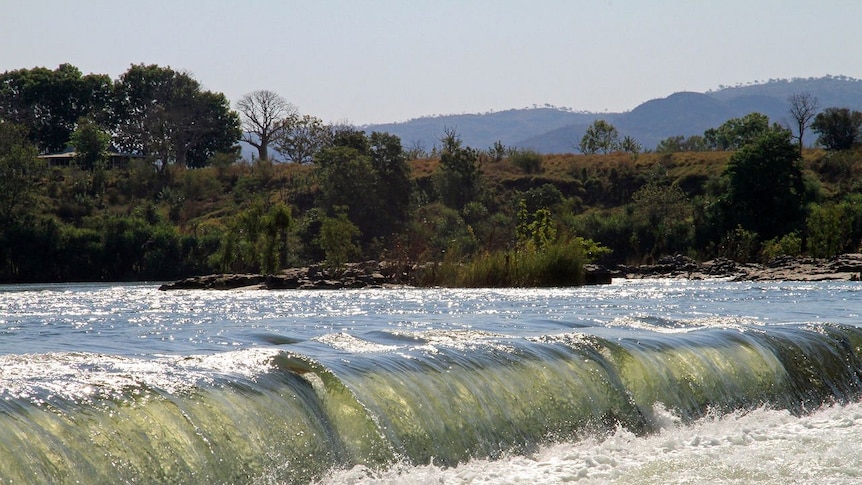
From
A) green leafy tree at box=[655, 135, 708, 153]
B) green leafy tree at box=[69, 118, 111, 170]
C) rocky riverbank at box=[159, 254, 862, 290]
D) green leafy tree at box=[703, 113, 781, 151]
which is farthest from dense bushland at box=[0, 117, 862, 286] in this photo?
green leafy tree at box=[703, 113, 781, 151]

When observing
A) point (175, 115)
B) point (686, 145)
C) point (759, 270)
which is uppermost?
point (175, 115)

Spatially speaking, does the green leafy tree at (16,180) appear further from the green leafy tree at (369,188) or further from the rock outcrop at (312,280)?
the rock outcrop at (312,280)

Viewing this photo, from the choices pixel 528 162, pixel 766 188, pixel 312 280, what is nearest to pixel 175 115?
pixel 528 162

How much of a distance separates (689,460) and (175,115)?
86.8m

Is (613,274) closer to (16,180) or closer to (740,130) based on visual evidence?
(16,180)

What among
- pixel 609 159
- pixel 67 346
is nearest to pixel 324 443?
pixel 67 346

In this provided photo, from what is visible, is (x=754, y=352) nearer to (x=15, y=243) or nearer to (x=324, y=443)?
(x=324, y=443)

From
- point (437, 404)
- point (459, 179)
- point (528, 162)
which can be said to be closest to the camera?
point (437, 404)

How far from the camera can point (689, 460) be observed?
29.1 feet

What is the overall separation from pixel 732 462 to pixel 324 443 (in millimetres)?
3506

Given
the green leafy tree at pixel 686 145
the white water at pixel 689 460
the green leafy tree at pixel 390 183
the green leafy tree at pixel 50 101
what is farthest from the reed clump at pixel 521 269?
the green leafy tree at pixel 50 101

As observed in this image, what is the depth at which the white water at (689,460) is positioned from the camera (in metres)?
8.06

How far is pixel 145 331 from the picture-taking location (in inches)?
616

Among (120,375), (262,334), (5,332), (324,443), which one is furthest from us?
(5,332)
